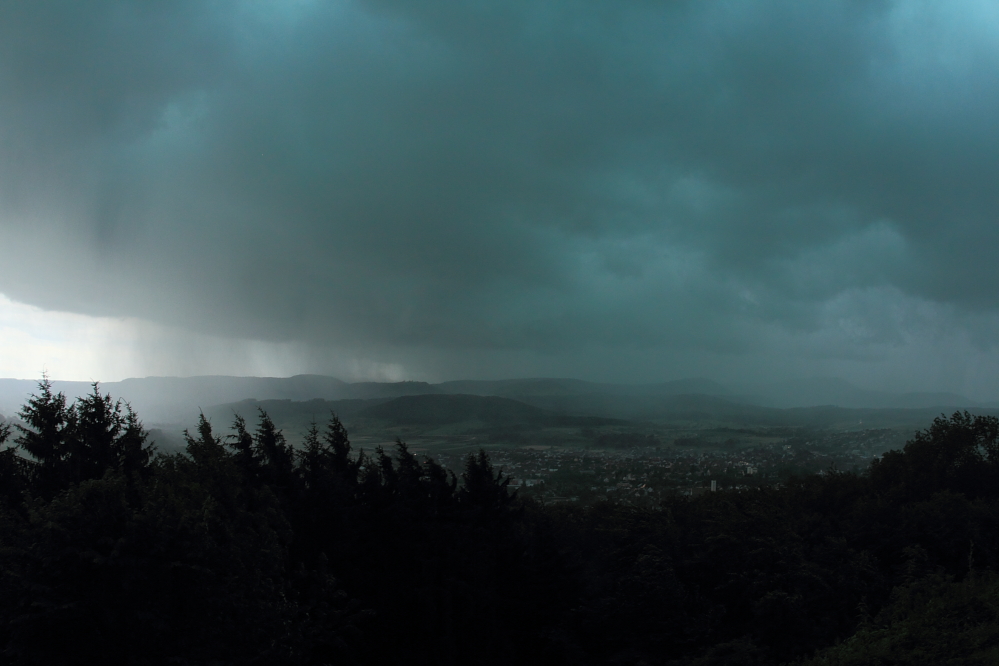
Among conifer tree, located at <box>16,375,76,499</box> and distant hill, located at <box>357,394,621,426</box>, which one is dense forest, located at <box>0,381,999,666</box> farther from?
distant hill, located at <box>357,394,621,426</box>

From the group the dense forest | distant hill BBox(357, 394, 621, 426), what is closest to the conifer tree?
the dense forest

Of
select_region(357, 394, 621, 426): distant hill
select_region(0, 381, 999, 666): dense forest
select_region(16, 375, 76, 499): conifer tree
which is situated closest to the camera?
select_region(0, 381, 999, 666): dense forest

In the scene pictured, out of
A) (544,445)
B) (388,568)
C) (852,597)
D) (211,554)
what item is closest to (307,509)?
(388,568)

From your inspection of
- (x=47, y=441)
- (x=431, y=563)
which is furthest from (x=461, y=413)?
(x=47, y=441)

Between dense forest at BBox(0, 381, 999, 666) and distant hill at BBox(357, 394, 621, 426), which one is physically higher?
dense forest at BBox(0, 381, 999, 666)

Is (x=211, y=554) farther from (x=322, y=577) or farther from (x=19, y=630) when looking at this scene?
(x=322, y=577)

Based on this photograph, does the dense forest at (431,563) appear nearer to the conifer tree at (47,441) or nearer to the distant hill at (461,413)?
the conifer tree at (47,441)

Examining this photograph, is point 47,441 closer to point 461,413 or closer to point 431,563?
point 431,563

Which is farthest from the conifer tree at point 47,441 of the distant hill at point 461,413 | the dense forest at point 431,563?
the distant hill at point 461,413

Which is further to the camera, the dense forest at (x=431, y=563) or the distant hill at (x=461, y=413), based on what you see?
the distant hill at (x=461, y=413)

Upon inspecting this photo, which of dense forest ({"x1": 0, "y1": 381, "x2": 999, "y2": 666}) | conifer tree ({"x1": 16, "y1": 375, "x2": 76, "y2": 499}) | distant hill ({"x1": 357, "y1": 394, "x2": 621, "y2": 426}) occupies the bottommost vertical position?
distant hill ({"x1": 357, "y1": 394, "x2": 621, "y2": 426})
